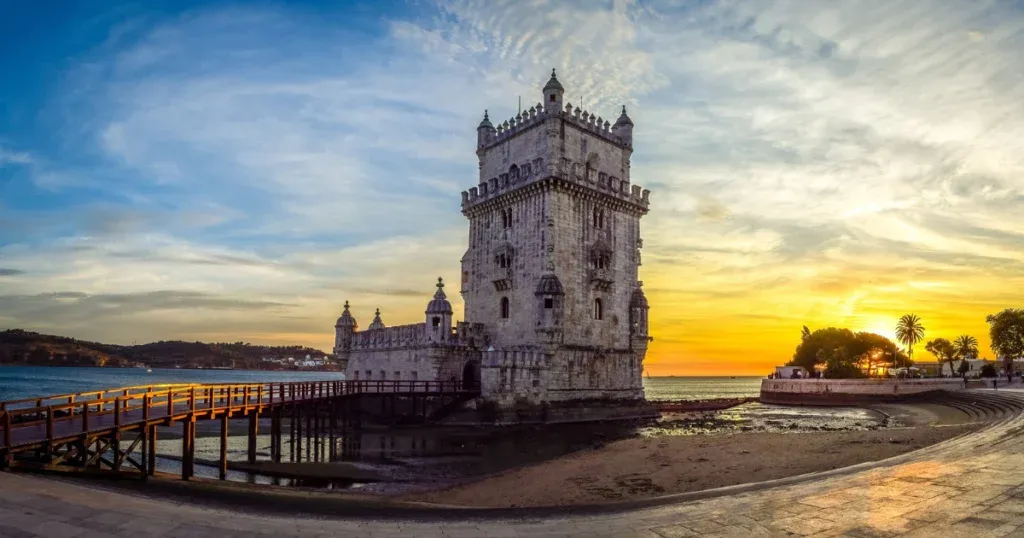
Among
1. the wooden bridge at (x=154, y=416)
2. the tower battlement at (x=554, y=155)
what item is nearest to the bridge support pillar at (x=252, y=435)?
the wooden bridge at (x=154, y=416)

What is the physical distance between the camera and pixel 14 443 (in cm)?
1584

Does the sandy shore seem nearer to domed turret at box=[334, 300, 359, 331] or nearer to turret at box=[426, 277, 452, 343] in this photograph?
turret at box=[426, 277, 452, 343]

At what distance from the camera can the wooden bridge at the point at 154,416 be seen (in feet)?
56.6

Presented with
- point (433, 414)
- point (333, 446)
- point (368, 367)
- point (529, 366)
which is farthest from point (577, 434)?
point (368, 367)

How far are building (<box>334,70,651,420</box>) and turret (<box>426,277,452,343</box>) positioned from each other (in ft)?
0.21

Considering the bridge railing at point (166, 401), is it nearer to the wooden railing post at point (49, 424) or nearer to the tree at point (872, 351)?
the wooden railing post at point (49, 424)

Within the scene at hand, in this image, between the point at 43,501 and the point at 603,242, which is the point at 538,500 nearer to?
the point at 43,501

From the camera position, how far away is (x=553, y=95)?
143 ft

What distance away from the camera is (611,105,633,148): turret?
4862 cm

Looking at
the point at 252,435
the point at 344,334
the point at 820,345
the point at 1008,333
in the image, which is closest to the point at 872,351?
the point at 820,345

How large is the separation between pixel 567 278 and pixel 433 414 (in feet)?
39.2

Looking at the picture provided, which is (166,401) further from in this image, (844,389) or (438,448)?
(844,389)

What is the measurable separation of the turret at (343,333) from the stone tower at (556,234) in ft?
40.8

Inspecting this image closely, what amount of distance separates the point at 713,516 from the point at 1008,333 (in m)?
75.3
